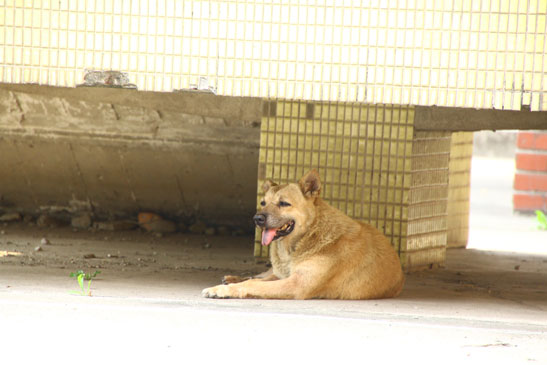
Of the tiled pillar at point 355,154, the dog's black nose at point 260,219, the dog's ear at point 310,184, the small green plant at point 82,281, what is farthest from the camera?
the tiled pillar at point 355,154

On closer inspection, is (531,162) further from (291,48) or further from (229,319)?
(229,319)

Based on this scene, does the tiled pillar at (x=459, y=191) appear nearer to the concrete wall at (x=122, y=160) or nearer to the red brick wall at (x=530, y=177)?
the concrete wall at (x=122, y=160)

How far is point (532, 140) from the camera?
532 inches

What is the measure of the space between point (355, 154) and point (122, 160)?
2787mm

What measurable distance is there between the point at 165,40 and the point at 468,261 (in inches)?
178

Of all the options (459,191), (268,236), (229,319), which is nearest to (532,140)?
(459,191)

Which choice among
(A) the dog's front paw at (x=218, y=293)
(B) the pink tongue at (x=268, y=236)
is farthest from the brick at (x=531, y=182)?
(A) the dog's front paw at (x=218, y=293)

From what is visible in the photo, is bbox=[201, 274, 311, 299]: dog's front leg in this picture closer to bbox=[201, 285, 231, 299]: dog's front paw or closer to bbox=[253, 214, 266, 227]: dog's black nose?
bbox=[201, 285, 231, 299]: dog's front paw

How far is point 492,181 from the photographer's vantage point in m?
17.4

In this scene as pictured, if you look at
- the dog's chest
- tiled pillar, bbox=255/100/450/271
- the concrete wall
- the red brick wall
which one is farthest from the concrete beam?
the red brick wall

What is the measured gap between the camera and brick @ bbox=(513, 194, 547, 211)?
44.7 ft

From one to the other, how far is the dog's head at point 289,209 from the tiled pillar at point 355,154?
119cm

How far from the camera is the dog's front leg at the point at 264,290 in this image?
509 cm

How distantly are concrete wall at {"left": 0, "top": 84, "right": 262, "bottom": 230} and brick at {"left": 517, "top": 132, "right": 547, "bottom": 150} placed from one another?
637 cm
